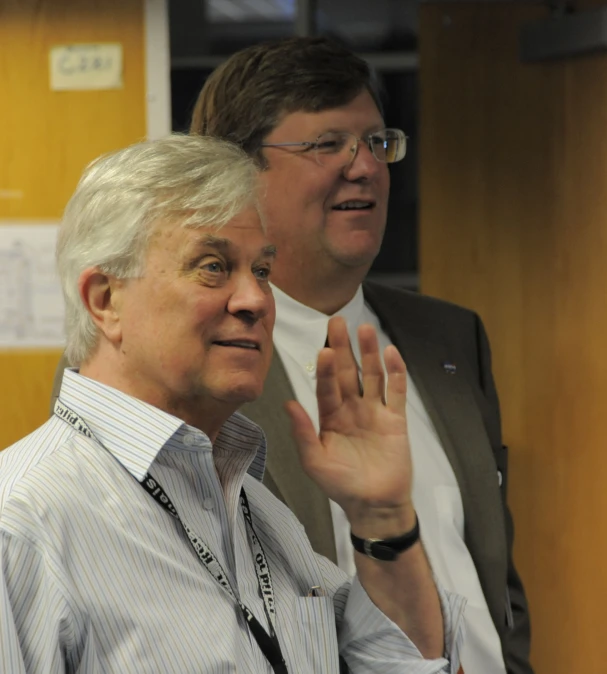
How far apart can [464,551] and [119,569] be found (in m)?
0.98

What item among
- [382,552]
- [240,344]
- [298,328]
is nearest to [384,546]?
[382,552]

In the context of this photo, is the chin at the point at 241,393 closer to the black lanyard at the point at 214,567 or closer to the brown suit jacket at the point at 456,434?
the black lanyard at the point at 214,567

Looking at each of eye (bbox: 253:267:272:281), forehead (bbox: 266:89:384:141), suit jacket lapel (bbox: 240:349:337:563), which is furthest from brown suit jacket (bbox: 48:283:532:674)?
eye (bbox: 253:267:272:281)

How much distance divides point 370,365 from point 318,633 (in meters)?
0.40

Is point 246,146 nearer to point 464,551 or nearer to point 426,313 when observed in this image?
point 426,313

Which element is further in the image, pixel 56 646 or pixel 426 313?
pixel 426 313

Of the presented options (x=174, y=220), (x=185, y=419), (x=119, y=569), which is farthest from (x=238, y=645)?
(x=174, y=220)

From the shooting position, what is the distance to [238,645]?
4.13ft

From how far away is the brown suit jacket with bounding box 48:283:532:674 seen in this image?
1878 millimetres

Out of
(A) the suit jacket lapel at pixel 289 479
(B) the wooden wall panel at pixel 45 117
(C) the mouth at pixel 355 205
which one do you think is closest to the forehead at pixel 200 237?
(A) the suit jacket lapel at pixel 289 479

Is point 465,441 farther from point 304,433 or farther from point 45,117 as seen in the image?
point 45,117

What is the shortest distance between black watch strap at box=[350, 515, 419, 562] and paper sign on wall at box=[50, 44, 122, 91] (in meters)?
1.84

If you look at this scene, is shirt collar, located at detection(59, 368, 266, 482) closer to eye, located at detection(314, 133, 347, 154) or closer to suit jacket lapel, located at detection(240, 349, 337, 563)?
suit jacket lapel, located at detection(240, 349, 337, 563)

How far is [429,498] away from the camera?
6.57ft
